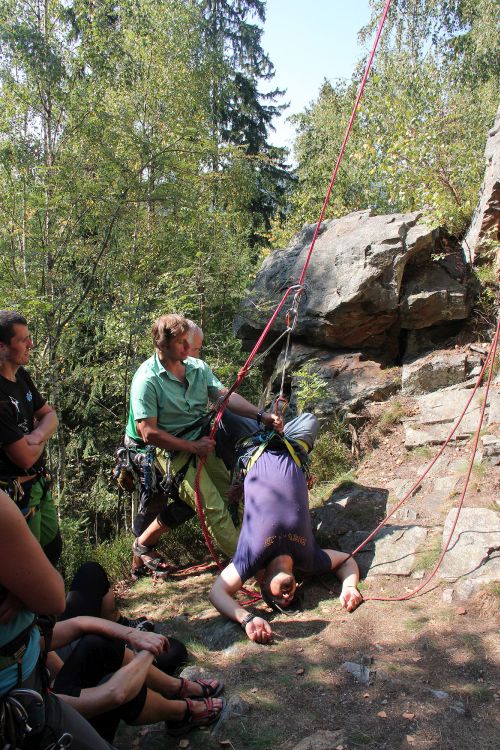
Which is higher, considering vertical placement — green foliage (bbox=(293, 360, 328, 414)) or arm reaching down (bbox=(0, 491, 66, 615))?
arm reaching down (bbox=(0, 491, 66, 615))

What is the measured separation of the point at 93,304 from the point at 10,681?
506 cm

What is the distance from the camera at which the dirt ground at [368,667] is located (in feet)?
7.37

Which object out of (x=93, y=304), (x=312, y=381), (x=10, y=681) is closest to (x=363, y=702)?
(x=10, y=681)

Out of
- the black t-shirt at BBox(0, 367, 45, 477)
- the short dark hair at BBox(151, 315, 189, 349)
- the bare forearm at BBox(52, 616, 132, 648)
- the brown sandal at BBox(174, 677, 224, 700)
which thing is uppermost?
the short dark hair at BBox(151, 315, 189, 349)

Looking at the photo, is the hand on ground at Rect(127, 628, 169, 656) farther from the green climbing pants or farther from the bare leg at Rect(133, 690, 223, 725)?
the green climbing pants

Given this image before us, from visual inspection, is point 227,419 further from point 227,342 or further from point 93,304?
point 227,342

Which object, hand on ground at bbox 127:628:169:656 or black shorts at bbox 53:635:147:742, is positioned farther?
hand on ground at bbox 127:628:169:656

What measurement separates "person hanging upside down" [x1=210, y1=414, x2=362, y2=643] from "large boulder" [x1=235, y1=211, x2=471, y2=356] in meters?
3.14

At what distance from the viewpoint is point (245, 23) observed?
18203 millimetres

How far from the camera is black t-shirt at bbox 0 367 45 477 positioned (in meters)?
2.59

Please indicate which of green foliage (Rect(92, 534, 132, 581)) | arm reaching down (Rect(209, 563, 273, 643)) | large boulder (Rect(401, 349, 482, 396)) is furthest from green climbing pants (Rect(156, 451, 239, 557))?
large boulder (Rect(401, 349, 482, 396))

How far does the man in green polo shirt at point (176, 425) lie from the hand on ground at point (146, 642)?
166cm

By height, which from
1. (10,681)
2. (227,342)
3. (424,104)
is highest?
(424,104)

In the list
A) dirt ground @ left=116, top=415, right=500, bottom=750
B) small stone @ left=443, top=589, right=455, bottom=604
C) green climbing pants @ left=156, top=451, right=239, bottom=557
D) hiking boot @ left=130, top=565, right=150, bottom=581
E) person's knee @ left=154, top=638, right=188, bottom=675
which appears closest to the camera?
dirt ground @ left=116, top=415, right=500, bottom=750
